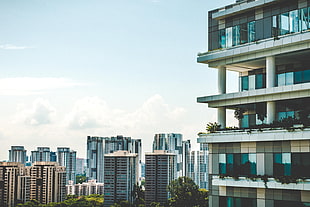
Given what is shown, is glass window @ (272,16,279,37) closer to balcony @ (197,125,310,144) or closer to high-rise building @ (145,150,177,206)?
balcony @ (197,125,310,144)

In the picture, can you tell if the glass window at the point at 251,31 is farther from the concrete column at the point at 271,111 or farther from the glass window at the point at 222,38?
the concrete column at the point at 271,111

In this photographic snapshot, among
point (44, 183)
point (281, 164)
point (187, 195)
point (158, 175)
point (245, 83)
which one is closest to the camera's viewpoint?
point (281, 164)

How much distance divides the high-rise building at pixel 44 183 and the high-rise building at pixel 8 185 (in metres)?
5.12

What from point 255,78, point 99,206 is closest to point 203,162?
point 99,206

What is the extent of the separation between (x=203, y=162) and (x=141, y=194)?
→ 68234mm

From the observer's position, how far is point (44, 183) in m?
134

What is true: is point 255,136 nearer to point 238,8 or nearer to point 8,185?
point 238,8

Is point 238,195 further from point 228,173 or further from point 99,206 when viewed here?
point 99,206

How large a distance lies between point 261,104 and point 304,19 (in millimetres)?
6794

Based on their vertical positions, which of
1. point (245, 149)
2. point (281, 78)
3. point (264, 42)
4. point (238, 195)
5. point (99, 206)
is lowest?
point (99, 206)

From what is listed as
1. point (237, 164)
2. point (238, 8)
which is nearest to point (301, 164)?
point (237, 164)

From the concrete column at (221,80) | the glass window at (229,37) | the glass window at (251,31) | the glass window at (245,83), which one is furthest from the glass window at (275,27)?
the concrete column at (221,80)

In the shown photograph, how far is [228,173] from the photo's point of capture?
31.0 m

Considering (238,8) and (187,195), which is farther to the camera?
(187,195)
